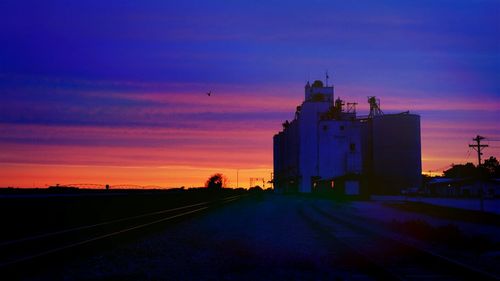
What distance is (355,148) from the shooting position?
104812mm

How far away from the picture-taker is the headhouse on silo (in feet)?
334

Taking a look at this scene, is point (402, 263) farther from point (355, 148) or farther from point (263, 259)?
point (355, 148)

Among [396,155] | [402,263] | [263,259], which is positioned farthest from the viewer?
[396,155]

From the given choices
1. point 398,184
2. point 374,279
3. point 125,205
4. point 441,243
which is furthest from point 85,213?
point 398,184

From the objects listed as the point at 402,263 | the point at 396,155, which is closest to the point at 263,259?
the point at 402,263

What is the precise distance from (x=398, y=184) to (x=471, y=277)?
95.3m

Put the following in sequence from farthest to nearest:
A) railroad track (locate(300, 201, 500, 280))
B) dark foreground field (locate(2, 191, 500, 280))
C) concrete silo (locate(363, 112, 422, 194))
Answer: concrete silo (locate(363, 112, 422, 194)), dark foreground field (locate(2, 191, 500, 280)), railroad track (locate(300, 201, 500, 280))

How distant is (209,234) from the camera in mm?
21281

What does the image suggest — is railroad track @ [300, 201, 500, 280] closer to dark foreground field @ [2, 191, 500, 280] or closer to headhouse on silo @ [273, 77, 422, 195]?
dark foreground field @ [2, 191, 500, 280]

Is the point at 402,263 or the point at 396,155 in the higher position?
the point at 396,155

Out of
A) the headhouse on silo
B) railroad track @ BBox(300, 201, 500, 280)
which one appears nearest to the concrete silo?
the headhouse on silo

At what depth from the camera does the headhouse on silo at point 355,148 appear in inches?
4006

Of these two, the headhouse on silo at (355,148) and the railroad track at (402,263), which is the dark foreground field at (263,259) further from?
the headhouse on silo at (355,148)

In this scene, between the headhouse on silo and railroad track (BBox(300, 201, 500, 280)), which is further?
the headhouse on silo
